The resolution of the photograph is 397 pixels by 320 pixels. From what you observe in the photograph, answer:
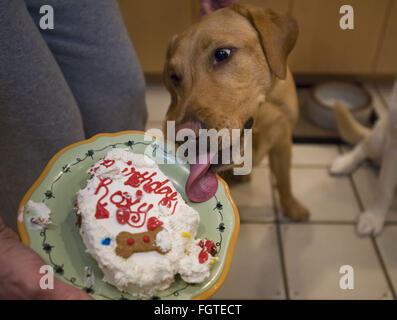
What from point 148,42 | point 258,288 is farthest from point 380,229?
point 148,42

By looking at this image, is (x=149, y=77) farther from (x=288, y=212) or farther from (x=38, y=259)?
(x=288, y=212)

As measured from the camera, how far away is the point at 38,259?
0.45 metres

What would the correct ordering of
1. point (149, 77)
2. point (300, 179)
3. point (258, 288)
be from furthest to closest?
point (300, 179), point (258, 288), point (149, 77)

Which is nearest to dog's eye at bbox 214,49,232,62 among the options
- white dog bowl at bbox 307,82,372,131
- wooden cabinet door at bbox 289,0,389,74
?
wooden cabinet door at bbox 289,0,389,74

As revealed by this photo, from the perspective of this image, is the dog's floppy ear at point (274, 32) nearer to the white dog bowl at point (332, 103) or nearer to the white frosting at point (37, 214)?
the white frosting at point (37, 214)

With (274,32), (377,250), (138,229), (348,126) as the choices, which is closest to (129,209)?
(138,229)

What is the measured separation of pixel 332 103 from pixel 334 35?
3.30ft

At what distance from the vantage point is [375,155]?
144 centimetres

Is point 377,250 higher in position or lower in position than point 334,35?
lower

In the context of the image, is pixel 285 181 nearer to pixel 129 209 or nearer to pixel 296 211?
pixel 296 211

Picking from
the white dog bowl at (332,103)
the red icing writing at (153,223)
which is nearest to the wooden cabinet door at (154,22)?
the red icing writing at (153,223)

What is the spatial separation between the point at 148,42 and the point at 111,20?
0.29ft

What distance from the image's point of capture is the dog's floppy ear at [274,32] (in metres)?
0.61
